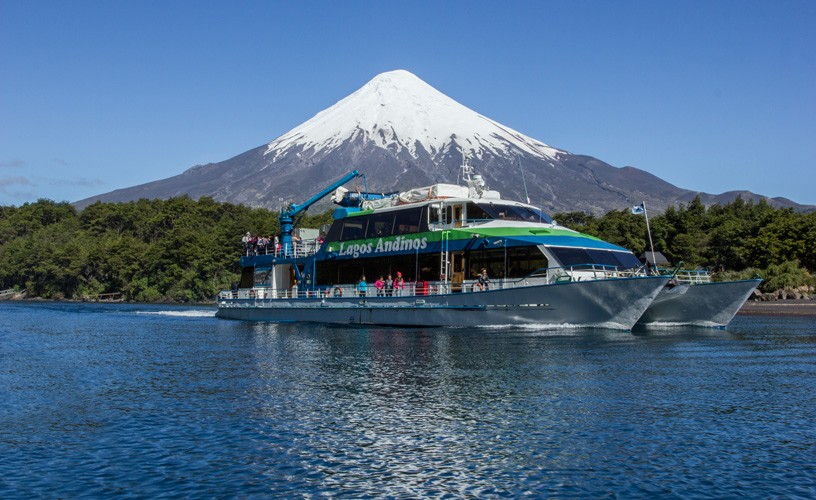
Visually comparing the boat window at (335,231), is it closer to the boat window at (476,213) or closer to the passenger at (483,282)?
the boat window at (476,213)

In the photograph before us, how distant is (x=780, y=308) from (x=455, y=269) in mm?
27856

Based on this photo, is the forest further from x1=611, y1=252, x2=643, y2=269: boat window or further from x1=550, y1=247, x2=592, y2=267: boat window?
x1=550, y1=247, x2=592, y2=267: boat window

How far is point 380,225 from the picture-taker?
34.8 meters

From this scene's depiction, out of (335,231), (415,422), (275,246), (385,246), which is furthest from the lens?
(275,246)

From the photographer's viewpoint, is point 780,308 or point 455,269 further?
point 780,308

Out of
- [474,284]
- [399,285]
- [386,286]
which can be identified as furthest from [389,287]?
[474,284]

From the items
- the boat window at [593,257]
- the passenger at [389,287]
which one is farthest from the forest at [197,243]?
the passenger at [389,287]

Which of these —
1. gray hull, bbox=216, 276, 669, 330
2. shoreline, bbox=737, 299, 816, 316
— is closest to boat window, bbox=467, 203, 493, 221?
gray hull, bbox=216, 276, 669, 330

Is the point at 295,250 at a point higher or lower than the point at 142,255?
lower

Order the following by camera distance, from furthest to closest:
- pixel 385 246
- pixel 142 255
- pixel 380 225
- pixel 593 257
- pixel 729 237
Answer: pixel 142 255 → pixel 729 237 → pixel 380 225 → pixel 385 246 → pixel 593 257

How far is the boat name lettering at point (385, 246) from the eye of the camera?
32594 millimetres

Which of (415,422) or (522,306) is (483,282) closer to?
(522,306)

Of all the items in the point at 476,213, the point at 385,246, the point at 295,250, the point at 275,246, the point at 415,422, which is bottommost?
the point at 415,422

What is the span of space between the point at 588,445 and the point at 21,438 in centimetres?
862
